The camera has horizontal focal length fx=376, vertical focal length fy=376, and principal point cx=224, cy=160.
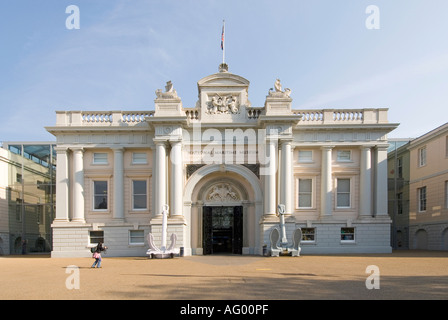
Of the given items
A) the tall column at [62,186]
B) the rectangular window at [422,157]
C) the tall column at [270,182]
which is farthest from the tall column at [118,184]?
the rectangular window at [422,157]

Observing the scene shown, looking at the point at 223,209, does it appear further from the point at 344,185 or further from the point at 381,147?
the point at 381,147

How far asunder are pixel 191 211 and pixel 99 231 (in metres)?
6.85

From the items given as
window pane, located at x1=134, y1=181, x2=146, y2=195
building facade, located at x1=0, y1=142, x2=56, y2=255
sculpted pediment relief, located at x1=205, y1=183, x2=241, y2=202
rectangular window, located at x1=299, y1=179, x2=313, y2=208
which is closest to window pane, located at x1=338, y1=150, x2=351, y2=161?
rectangular window, located at x1=299, y1=179, x2=313, y2=208

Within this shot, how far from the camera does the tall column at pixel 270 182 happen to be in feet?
84.7

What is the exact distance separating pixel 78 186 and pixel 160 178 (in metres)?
6.38

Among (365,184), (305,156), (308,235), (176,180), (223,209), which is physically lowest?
(308,235)

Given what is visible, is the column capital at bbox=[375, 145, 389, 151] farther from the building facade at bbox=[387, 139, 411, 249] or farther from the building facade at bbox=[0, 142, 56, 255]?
the building facade at bbox=[0, 142, 56, 255]

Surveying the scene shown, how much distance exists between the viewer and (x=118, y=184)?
27.6 metres

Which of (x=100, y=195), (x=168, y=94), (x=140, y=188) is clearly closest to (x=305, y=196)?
(x=140, y=188)

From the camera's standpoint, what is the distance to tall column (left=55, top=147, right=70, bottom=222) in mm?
27234

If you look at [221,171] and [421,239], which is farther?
[421,239]

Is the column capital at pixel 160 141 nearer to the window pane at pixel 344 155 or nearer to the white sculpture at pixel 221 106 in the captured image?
the white sculpture at pixel 221 106
